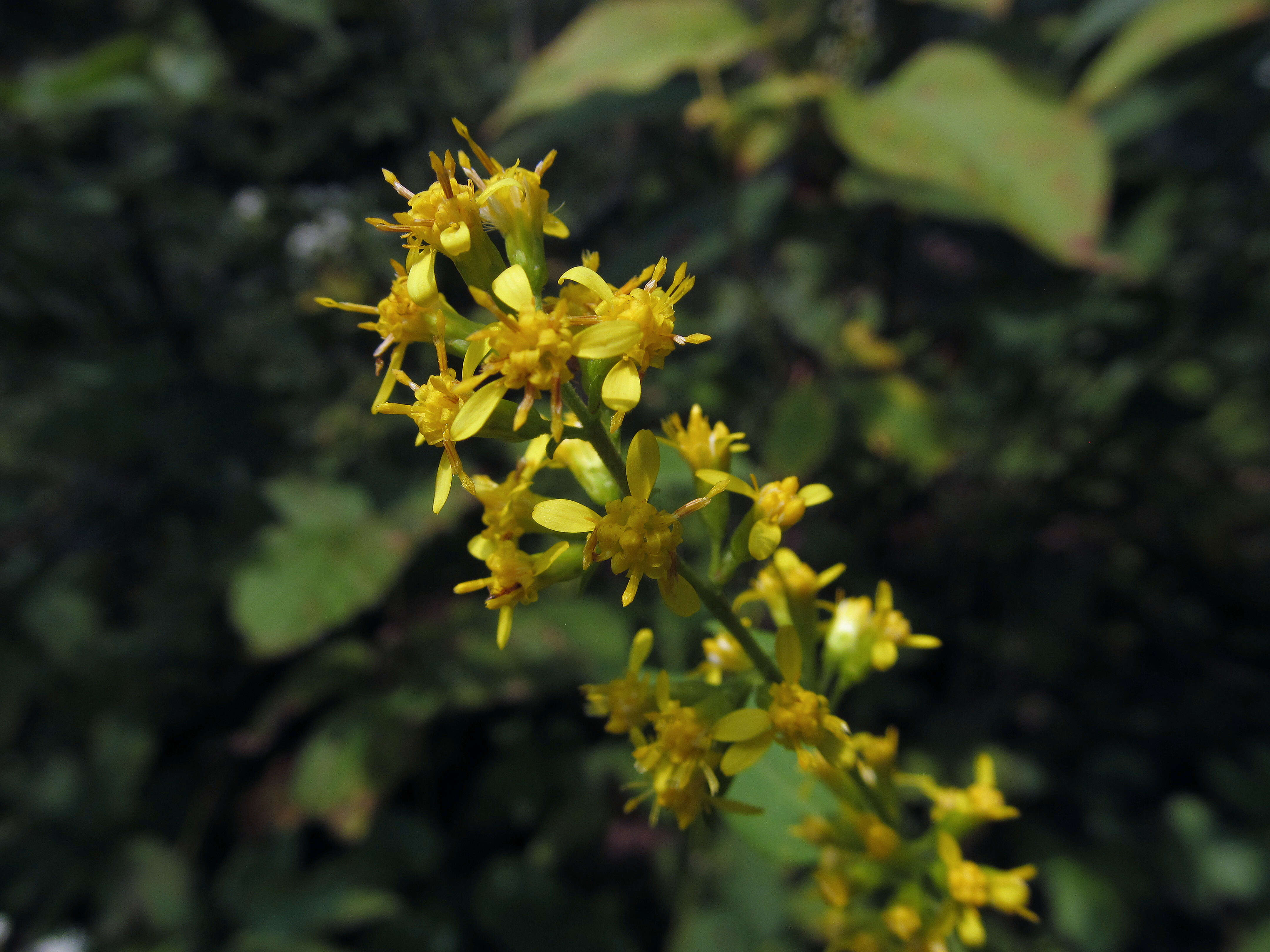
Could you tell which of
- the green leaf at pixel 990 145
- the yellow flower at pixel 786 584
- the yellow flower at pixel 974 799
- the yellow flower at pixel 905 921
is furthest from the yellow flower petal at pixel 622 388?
the green leaf at pixel 990 145

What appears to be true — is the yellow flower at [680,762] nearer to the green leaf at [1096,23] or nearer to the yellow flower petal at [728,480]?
the yellow flower petal at [728,480]

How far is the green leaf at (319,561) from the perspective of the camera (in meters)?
2.35

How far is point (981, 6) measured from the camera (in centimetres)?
198

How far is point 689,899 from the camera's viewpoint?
98.0 inches

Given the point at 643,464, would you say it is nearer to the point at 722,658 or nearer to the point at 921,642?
the point at 722,658

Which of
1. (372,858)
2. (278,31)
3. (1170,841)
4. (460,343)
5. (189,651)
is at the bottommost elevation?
(1170,841)

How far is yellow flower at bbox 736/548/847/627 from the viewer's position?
1.16 m

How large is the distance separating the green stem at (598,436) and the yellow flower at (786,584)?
1.09ft

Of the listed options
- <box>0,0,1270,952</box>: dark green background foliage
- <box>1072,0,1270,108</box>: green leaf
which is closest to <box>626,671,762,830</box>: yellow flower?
<box>0,0,1270,952</box>: dark green background foliage

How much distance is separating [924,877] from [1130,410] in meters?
2.32

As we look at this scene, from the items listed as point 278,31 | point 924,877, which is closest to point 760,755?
point 924,877

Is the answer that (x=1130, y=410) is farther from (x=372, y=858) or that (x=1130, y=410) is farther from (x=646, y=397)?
(x=372, y=858)

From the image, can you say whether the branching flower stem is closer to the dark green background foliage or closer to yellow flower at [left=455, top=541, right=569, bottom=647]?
yellow flower at [left=455, top=541, right=569, bottom=647]

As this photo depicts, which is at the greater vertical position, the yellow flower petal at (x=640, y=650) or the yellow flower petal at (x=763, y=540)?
the yellow flower petal at (x=763, y=540)
